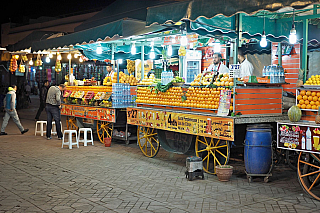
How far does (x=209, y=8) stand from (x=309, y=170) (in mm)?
3512

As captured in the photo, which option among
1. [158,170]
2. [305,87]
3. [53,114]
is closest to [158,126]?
[158,170]

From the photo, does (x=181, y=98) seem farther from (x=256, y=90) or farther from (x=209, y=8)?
(x=209, y=8)

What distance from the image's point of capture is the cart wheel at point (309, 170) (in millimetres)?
6062

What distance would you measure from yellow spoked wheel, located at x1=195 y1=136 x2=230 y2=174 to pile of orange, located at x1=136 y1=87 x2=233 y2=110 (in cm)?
77

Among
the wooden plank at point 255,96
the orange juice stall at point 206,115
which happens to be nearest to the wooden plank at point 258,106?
the orange juice stall at point 206,115

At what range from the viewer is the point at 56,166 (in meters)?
8.78

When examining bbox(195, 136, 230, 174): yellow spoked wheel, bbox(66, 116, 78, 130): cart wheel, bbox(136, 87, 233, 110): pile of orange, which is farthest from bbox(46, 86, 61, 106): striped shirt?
bbox(195, 136, 230, 174): yellow spoked wheel

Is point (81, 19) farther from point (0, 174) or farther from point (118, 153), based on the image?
point (0, 174)

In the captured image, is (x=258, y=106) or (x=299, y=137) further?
(x=258, y=106)

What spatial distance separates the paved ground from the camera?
18.8ft

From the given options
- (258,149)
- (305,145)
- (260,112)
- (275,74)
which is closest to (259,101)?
(260,112)

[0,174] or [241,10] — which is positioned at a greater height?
[241,10]

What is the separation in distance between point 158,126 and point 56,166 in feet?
8.73

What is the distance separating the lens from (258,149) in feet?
23.2
